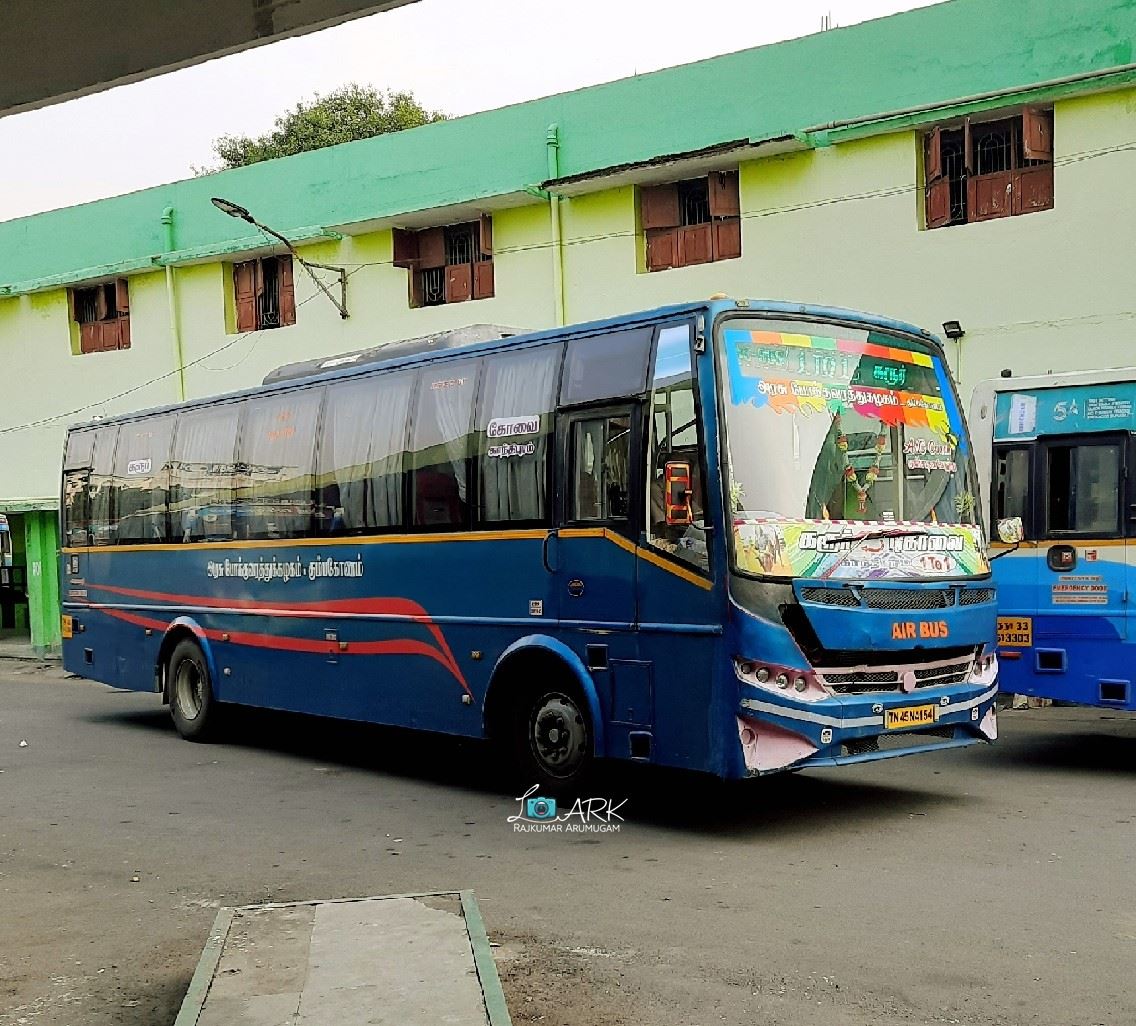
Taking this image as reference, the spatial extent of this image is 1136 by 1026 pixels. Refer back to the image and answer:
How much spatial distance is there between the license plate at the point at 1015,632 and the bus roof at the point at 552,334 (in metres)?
2.28

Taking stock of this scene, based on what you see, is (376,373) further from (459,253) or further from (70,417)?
(70,417)

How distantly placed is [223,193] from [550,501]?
52.7 ft

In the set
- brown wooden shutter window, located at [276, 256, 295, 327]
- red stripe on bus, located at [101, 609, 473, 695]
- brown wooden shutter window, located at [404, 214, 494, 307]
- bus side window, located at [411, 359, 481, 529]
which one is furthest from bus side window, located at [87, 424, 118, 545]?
brown wooden shutter window, located at [276, 256, 295, 327]

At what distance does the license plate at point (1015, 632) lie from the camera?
421 inches

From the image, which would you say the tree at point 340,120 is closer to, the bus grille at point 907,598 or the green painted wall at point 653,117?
the green painted wall at point 653,117

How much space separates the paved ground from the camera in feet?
18.5

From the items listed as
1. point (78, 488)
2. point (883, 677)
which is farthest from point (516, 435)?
point (78, 488)

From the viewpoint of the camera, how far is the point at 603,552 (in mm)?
9164

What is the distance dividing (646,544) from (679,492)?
53cm

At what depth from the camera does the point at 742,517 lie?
326 inches

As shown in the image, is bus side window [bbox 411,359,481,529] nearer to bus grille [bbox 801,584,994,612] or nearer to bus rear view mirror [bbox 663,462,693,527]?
bus rear view mirror [bbox 663,462,693,527]

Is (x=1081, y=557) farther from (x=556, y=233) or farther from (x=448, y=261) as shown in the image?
(x=448, y=261)

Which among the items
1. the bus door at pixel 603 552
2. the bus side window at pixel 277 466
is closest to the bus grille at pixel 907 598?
the bus door at pixel 603 552

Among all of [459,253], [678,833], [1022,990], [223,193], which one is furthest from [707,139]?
[1022,990]
